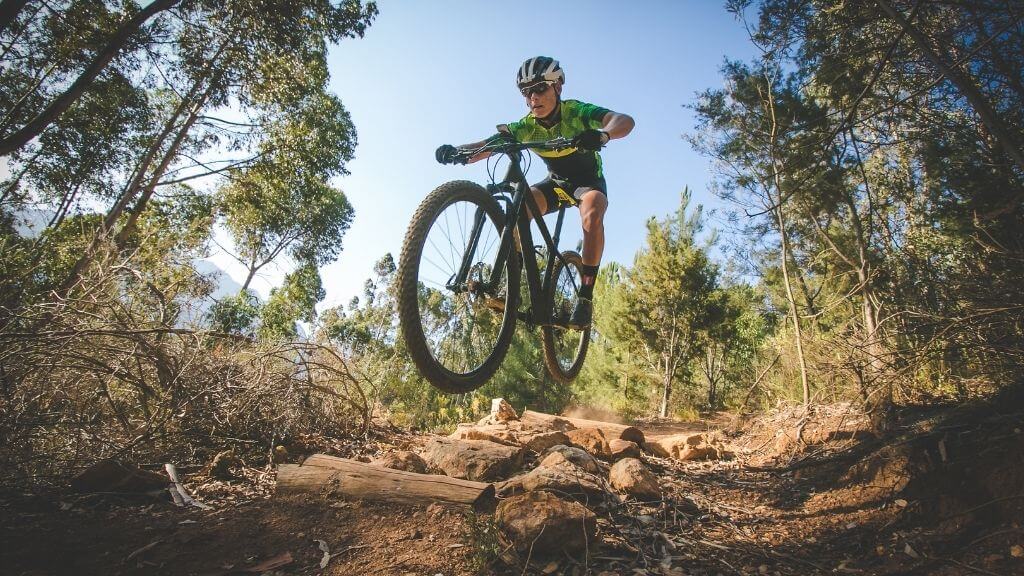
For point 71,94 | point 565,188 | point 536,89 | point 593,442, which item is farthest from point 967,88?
point 71,94

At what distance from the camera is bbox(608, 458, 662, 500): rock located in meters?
2.96

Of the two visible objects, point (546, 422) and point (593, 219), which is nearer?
point (593, 219)

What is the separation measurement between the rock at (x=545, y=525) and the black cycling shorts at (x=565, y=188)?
2.55 meters

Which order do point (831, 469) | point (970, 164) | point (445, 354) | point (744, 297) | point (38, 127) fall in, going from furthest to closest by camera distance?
point (744, 297) < point (38, 127) < point (970, 164) < point (831, 469) < point (445, 354)

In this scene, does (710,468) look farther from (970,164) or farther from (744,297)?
(744,297)

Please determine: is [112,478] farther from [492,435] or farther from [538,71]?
[538,71]

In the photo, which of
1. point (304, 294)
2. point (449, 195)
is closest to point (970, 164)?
point (449, 195)

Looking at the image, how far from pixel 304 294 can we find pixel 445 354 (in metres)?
21.5

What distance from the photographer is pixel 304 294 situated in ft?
71.3

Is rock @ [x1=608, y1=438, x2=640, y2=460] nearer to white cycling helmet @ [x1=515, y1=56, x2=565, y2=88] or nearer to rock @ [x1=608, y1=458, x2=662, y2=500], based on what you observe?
rock @ [x1=608, y1=458, x2=662, y2=500]

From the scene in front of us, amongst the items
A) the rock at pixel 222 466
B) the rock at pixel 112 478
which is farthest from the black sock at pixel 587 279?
the rock at pixel 112 478

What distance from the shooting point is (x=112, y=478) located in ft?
8.50

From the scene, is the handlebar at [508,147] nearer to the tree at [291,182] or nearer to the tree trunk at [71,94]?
the tree trunk at [71,94]

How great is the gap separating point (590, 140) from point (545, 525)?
7.78ft
